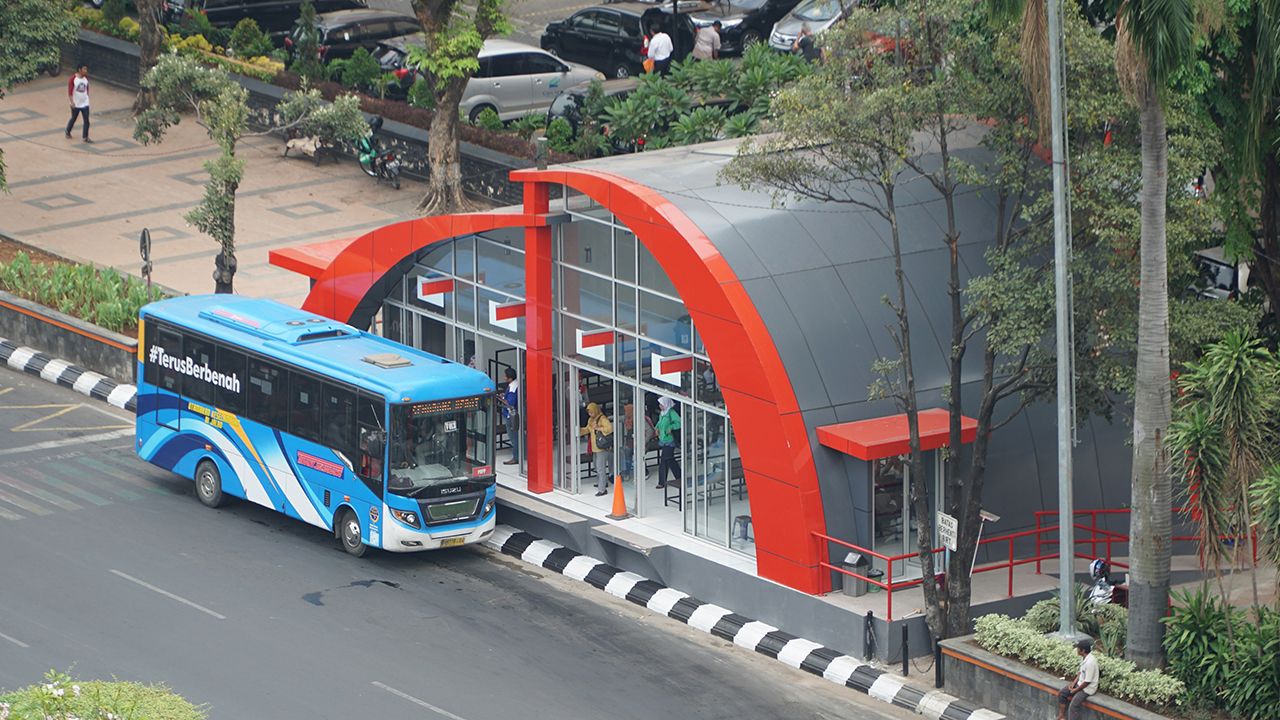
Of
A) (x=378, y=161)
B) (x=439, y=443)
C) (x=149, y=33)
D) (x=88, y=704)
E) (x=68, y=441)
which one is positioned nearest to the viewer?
(x=88, y=704)

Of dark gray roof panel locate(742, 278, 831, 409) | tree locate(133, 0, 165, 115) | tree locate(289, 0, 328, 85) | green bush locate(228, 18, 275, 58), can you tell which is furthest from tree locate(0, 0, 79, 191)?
dark gray roof panel locate(742, 278, 831, 409)

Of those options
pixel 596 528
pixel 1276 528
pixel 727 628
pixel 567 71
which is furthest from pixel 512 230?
pixel 567 71

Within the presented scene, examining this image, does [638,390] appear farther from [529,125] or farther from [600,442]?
[529,125]

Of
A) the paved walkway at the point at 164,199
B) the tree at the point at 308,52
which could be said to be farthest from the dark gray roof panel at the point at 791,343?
the tree at the point at 308,52

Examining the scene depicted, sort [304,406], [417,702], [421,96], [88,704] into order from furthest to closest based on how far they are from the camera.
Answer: [421,96]
[304,406]
[417,702]
[88,704]

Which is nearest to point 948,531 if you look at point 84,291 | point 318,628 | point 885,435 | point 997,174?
point 885,435

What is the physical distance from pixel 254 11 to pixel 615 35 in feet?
37.4

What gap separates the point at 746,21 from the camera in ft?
177

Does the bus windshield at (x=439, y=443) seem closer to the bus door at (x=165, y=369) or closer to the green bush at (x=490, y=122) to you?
the bus door at (x=165, y=369)

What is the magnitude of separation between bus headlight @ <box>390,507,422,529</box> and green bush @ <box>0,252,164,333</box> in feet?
36.2

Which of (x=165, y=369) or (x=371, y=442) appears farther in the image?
(x=165, y=369)

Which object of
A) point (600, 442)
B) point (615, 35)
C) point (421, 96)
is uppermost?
point (615, 35)

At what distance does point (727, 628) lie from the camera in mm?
28312

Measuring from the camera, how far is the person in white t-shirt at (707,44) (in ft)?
171
